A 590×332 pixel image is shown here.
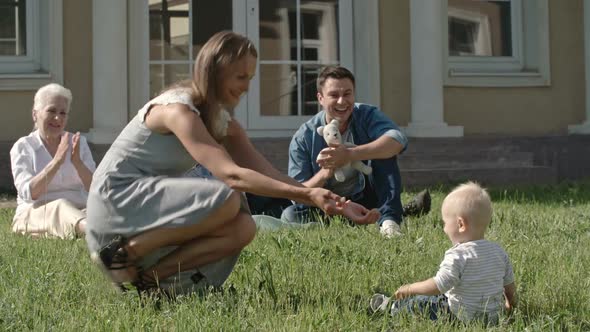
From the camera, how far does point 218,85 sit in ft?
14.0

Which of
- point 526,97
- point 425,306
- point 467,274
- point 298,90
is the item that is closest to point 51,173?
point 425,306

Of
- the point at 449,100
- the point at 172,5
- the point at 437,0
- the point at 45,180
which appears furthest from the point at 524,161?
the point at 45,180

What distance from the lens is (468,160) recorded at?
10820 millimetres

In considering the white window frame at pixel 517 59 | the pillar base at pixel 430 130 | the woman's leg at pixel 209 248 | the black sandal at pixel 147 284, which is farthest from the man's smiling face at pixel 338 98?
the white window frame at pixel 517 59

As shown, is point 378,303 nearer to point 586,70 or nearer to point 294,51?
point 294,51

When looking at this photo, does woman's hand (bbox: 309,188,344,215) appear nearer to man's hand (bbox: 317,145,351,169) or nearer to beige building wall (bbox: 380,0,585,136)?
man's hand (bbox: 317,145,351,169)

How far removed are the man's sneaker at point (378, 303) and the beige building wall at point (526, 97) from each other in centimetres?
707

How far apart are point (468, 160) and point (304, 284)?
6.49 m

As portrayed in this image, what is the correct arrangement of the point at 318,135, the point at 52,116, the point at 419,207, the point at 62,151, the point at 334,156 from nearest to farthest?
the point at 334,156
the point at 62,151
the point at 52,116
the point at 318,135
the point at 419,207

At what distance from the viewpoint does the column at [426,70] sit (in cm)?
1076

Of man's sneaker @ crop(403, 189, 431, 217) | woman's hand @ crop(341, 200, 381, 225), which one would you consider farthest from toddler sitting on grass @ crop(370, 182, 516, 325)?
man's sneaker @ crop(403, 189, 431, 217)

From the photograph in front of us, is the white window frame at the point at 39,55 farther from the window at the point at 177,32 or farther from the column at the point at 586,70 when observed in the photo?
the column at the point at 586,70

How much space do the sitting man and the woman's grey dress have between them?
1.92 metres

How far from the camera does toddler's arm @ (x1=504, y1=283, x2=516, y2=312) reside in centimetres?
411
